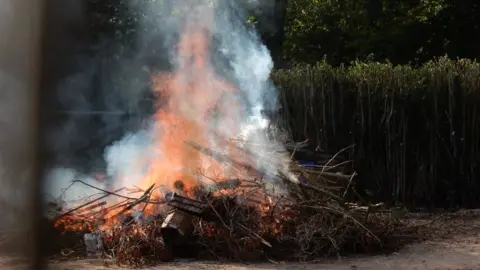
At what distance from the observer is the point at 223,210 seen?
761 cm

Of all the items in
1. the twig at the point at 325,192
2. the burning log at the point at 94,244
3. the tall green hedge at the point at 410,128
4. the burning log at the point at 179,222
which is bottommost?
the burning log at the point at 94,244

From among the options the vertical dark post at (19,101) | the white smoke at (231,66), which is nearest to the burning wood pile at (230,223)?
the white smoke at (231,66)

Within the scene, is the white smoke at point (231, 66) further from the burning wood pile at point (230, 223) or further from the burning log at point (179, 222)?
the burning log at point (179, 222)

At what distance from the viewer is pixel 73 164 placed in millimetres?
13070

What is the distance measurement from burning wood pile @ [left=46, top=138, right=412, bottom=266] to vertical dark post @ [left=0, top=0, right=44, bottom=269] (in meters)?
1.80

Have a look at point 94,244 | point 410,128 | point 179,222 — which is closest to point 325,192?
point 179,222

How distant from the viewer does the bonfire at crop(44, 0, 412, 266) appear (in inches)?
292

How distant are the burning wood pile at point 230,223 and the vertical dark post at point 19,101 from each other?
1.80 meters

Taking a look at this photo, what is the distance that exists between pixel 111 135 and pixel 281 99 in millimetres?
4923

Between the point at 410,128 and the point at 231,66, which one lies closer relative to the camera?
the point at 410,128

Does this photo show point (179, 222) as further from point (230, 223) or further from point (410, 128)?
point (410, 128)

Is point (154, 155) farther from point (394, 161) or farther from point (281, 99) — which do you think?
point (394, 161)

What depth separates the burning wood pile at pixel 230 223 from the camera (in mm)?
7375

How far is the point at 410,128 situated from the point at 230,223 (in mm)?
4887
